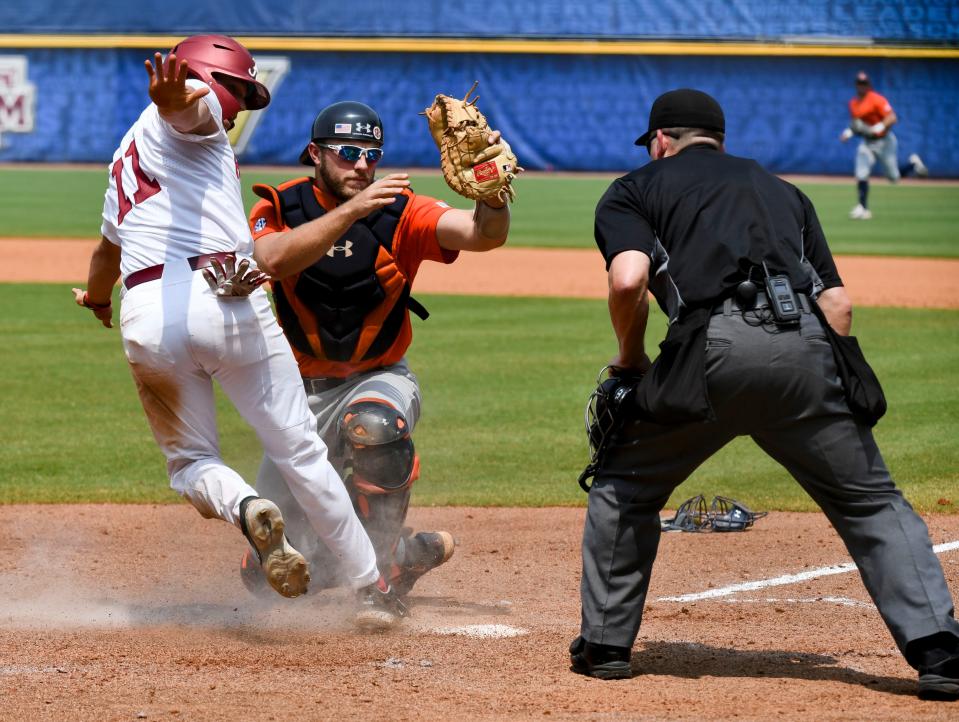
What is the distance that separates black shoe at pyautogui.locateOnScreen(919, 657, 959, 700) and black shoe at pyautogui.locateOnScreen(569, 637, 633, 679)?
2.88 ft

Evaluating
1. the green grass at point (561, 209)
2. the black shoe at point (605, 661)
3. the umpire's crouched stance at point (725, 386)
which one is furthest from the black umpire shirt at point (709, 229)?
the green grass at point (561, 209)

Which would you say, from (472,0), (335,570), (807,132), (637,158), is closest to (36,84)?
(472,0)

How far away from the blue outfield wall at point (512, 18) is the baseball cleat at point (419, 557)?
1227 inches

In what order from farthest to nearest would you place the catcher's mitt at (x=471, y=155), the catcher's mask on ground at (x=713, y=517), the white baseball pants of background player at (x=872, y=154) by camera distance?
the white baseball pants of background player at (x=872, y=154)
the catcher's mask on ground at (x=713, y=517)
the catcher's mitt at (x=471, y=155)

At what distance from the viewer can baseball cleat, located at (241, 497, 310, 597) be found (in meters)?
4.15

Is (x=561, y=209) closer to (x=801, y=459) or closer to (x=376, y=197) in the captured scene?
(x=376, y=197)

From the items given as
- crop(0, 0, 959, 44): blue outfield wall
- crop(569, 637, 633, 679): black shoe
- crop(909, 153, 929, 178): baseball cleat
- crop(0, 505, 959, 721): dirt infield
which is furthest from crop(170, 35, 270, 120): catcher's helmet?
crop(0, 0, 959, 44): blue outfield wall

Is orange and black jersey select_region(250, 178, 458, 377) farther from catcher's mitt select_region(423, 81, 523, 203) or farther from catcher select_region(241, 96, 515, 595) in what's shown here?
catcher's mitt select_region(423, 81, 523, 203)

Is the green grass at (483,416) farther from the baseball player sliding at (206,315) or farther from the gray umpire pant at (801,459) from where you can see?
the gray umpire pant at (801,459)

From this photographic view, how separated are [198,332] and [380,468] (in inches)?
42.4

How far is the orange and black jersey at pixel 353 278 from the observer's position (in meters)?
5.11

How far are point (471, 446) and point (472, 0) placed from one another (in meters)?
29.4

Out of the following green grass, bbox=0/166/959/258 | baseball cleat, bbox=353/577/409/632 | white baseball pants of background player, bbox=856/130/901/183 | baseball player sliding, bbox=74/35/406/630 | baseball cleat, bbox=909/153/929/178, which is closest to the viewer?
baseball player sliding, bbox=74/35/406/630

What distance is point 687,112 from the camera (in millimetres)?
4168
